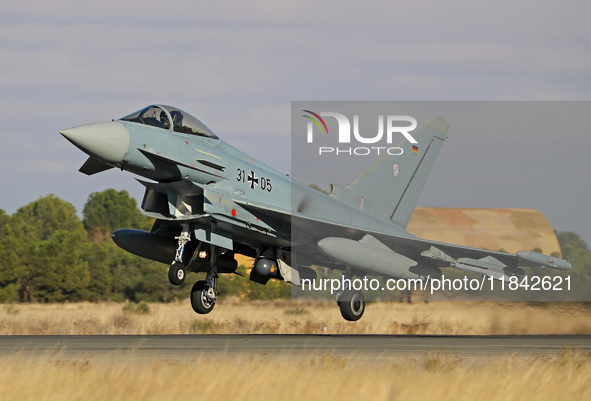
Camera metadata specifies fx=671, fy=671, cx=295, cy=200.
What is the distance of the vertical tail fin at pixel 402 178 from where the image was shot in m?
20.3

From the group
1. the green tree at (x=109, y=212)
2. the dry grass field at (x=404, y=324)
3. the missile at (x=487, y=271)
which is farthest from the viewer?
the green tree at (x=109, y=212)

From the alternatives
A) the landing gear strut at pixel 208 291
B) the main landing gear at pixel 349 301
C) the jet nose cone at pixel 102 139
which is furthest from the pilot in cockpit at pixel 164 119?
the main landing gear at pixel 349 301

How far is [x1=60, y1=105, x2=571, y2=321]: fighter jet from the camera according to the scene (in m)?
14.1

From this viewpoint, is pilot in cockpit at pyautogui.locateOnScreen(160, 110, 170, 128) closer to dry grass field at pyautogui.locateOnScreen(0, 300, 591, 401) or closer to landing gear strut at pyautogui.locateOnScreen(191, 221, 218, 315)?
landing gear strut at pyautogui.locateOnScreen(191, 221, 218, 315)

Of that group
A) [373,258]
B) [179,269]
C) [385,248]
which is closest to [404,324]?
[385,248]

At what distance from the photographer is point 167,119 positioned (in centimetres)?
1439

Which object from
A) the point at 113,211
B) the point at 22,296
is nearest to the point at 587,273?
the point at 22,296

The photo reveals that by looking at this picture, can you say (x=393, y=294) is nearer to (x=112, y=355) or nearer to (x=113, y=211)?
(x=112, y=355)

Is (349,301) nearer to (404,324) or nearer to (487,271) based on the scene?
(404,324)

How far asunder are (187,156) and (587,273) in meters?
13.2

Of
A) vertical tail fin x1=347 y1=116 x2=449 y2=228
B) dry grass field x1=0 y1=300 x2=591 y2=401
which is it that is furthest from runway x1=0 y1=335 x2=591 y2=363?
vertical tail fin x1=347 y1=116 x2=449 y2=228

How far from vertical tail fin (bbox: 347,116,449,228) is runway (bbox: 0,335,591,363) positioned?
5.54m

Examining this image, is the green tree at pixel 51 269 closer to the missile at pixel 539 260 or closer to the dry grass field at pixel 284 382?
the missile at pixel 539 260

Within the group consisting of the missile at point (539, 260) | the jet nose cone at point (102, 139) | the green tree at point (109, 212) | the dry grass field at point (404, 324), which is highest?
the green tree at point (109, 212)
